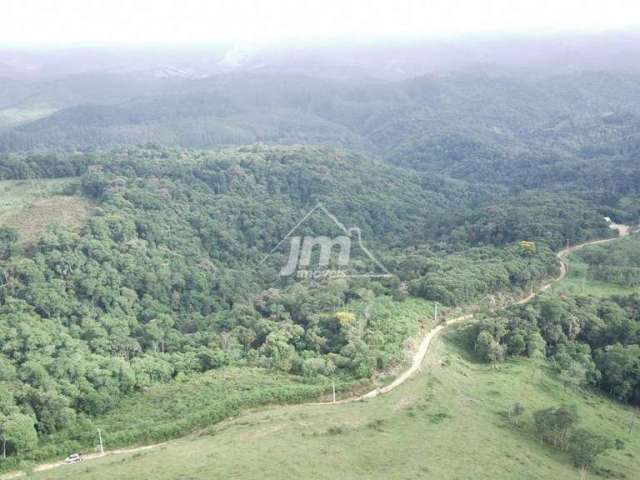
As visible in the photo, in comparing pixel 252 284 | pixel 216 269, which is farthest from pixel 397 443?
pixel 216 269

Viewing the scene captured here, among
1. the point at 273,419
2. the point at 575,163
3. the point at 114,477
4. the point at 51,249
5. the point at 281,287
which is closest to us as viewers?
the point at 114,477

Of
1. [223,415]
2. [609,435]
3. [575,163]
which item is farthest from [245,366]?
[575,163]

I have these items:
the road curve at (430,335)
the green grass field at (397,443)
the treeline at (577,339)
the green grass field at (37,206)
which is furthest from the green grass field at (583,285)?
the green grass field at (37,206)

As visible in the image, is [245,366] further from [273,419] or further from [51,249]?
[51,249]

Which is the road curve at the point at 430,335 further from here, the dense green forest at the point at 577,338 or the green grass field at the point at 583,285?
the dense green forest at the point at 577,338

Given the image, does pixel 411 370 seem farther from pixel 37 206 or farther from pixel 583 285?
pixel 37 206
